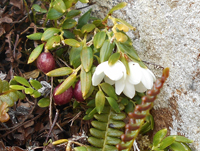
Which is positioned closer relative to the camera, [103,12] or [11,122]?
[11,122]

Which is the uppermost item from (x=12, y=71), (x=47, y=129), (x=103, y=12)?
(x=103, y=12)

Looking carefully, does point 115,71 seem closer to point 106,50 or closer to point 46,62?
point 106,50

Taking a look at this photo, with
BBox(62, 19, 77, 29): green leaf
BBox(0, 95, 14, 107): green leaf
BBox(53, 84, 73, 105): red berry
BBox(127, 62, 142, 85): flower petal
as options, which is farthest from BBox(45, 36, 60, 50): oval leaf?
BBox(127, 62, 142, 85): flower petal

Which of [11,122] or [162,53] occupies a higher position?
[162,53]

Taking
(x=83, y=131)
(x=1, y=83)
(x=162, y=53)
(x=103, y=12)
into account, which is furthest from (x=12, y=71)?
Result: (x=162, y=53)

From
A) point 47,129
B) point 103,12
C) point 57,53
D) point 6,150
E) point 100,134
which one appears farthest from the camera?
point 103,12

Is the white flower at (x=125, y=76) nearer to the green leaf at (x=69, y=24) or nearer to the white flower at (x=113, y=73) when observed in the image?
the white flower at (x=113, y=73)

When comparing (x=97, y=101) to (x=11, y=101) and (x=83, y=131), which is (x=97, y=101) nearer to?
(x=83, y=131)
